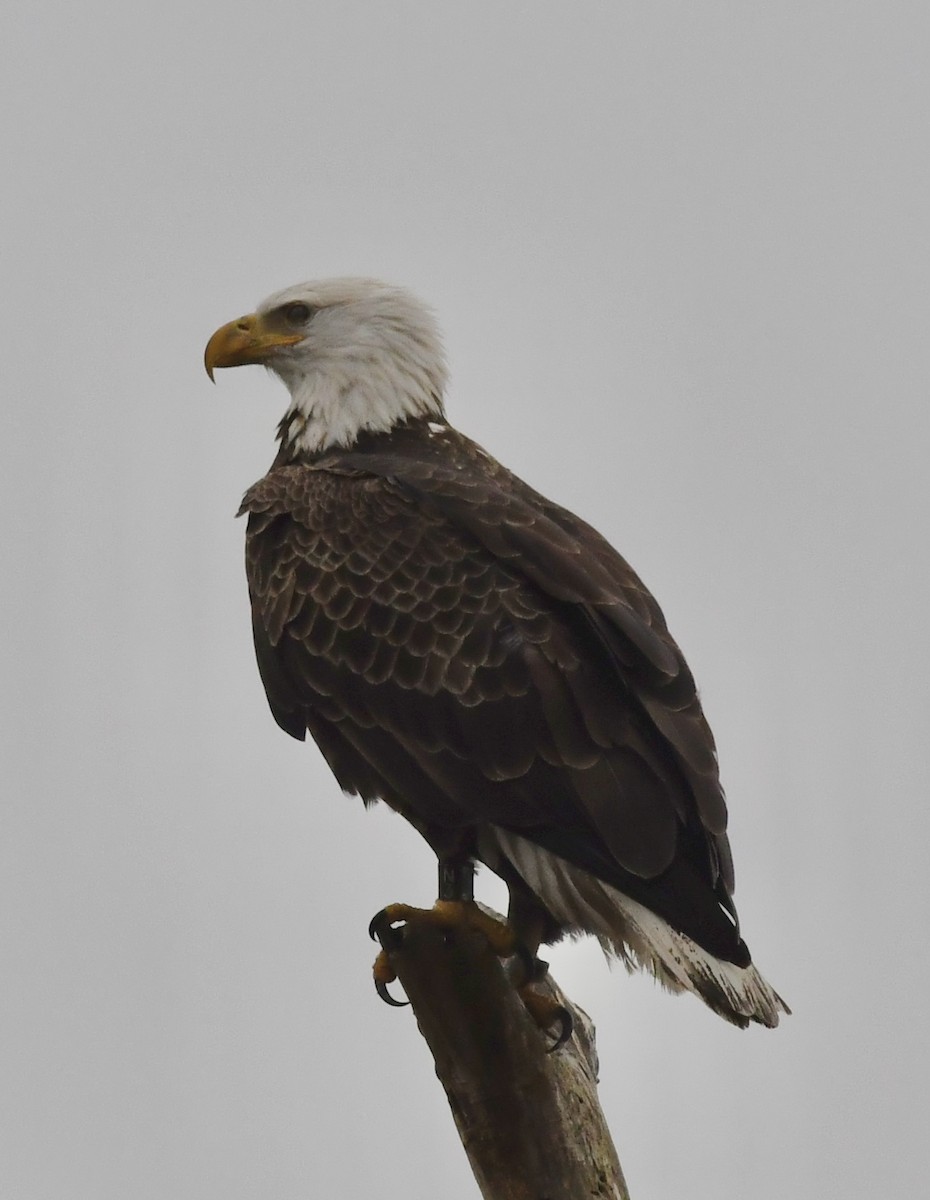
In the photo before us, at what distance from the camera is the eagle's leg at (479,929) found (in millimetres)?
5945

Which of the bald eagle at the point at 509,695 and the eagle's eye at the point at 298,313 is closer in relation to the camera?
the bald eagle at the point at 509,695

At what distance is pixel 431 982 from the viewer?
5.78m

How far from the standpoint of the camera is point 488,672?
6.15 m

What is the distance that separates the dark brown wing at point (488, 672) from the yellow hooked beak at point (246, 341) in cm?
102

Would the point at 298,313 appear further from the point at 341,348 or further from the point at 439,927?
the point at 439,927

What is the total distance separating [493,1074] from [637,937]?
0.63 metres

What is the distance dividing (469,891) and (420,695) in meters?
0.71

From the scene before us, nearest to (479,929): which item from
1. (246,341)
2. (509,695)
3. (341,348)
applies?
(509,695)

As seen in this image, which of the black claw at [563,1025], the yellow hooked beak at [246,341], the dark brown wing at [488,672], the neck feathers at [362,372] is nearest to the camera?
the dark brown wing at [488,672]

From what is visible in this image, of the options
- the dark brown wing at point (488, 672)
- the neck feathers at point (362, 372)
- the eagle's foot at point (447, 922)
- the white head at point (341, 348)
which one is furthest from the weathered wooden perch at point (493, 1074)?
the white head at point (341, 348)

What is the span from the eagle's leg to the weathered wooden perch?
0.06m

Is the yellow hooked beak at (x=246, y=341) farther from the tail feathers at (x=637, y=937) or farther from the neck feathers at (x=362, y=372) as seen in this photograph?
the tail feathers at (x=637, y=937)


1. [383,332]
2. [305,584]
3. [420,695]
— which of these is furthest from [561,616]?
[383,332]

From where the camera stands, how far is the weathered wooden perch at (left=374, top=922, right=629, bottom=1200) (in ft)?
19.0
